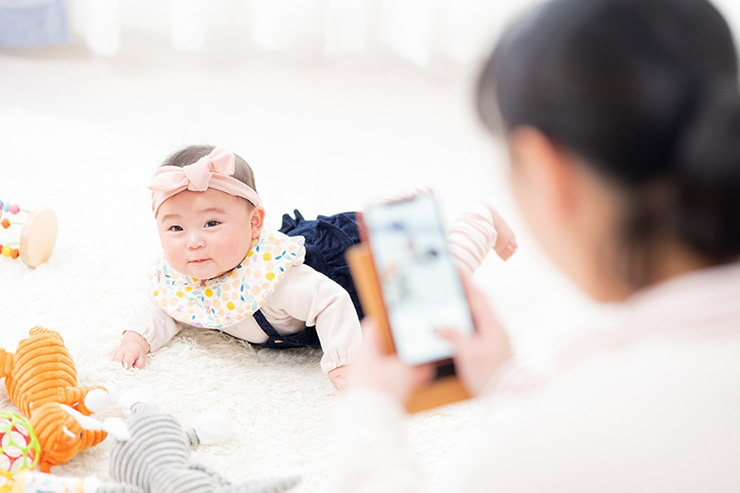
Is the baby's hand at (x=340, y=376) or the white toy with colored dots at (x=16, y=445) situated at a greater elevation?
the white toy with colored dots at (x=16, y=445)

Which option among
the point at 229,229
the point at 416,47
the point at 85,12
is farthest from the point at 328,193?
the point at 85,12

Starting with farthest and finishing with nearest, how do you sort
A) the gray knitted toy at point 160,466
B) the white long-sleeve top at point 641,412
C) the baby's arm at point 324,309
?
the baby's arm at point 324,309 < the gray knitted toy at point 160,466 < the white long-sleeve top at point 641,412

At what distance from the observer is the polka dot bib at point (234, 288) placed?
1239 mm

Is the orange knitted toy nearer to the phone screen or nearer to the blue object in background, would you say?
the phone screen

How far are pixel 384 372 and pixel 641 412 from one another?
0.80 ft

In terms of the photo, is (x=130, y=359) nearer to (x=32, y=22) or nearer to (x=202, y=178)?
(x=202, y=178)

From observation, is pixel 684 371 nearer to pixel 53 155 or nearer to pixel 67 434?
pixel 67 434

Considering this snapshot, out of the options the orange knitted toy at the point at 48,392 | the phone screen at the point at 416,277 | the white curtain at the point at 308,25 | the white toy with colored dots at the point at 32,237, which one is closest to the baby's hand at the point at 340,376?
the orange knitted toy at the point at 48,392

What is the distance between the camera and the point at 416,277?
72 cm

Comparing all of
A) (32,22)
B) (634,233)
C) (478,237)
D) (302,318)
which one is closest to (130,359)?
(302,318)

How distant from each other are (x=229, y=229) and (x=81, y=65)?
141 centimetres

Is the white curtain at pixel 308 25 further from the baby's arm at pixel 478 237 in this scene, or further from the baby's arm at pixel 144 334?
the baby's arm at pixel 144 334

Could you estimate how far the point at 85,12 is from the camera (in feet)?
7.90

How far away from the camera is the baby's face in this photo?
1.21 m
